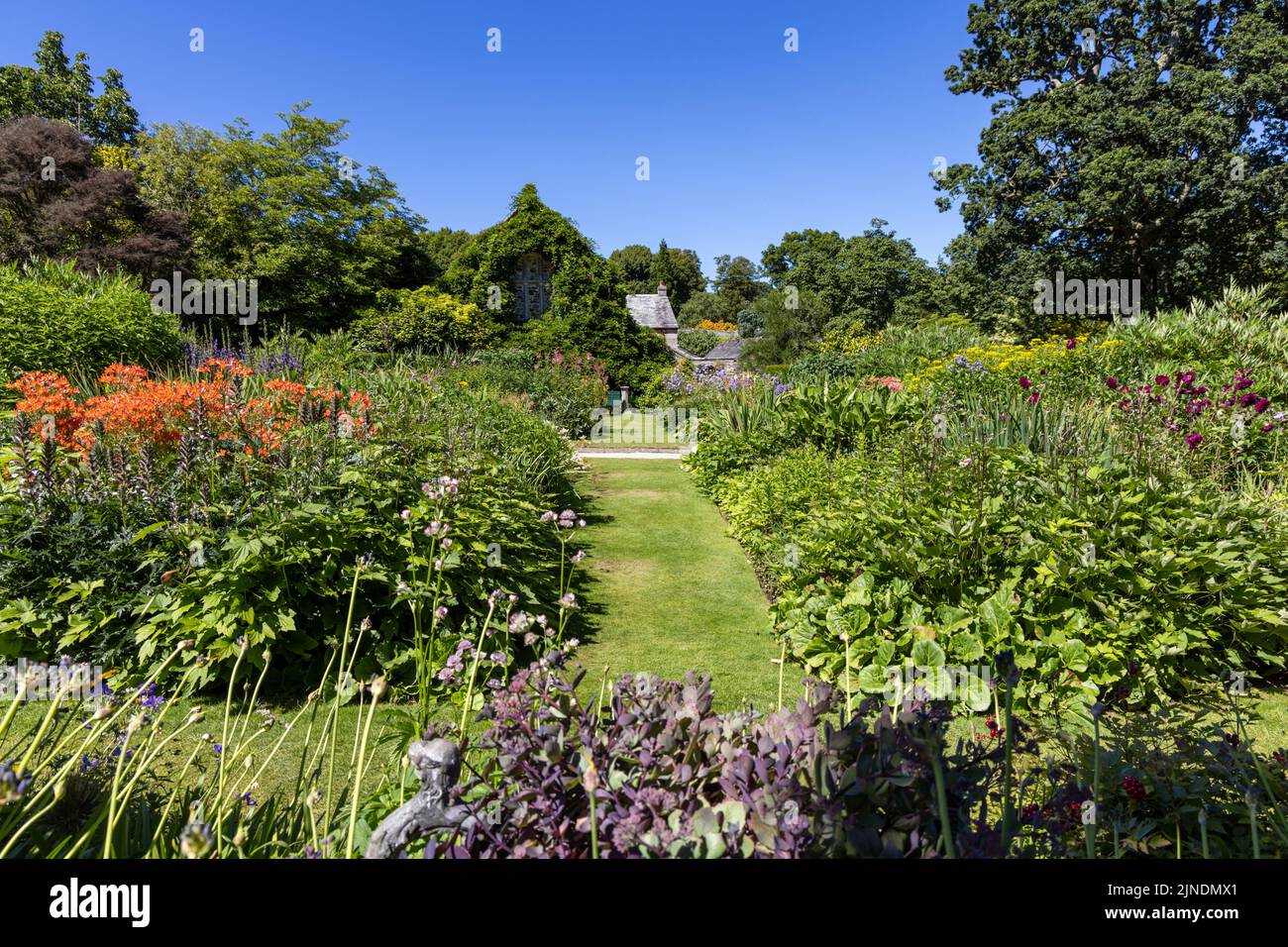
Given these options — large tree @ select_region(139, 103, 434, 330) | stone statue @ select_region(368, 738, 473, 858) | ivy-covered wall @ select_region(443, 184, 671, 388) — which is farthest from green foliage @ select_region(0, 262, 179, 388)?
large tree @ select_region(139, 103, 434, 330)

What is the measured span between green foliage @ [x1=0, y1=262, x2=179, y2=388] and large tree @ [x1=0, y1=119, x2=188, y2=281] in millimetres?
12621

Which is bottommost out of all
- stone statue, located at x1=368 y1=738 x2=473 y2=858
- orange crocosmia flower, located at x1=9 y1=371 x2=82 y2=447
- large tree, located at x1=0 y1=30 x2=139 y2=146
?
stone statue, located at x1=368 y1=738 x2=473 y2=858

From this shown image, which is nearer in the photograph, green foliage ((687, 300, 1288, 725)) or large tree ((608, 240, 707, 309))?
green foliage ((687, 300, 1288, 725))

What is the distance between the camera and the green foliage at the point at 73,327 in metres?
7.75

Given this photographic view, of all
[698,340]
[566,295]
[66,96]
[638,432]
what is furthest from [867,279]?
[66,96]

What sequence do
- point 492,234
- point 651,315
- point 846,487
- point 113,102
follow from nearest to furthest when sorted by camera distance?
point 846,487, point 492,234, point 113,102, point 651,315

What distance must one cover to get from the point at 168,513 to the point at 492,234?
1989 cm

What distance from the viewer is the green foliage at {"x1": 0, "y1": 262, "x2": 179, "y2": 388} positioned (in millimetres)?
7753

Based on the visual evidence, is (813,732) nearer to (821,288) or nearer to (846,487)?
(846,487)

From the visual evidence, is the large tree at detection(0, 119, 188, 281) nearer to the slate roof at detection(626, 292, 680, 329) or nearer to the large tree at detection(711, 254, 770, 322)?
the slate roof at detection(626, 292, 680, 329)

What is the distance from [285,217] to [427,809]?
92.7 ft

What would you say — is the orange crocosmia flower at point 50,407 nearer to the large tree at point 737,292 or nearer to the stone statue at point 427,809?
the stone statue at point 427,809
